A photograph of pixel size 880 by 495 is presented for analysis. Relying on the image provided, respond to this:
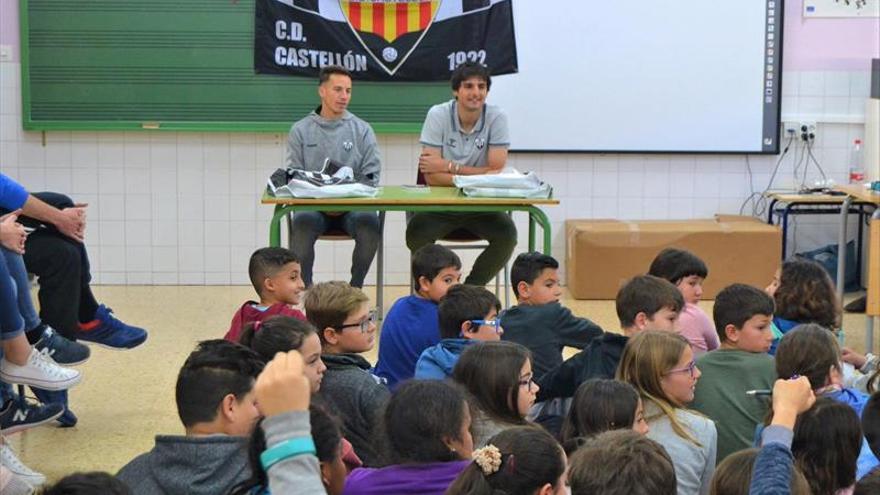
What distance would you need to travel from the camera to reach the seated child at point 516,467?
234 centimetres

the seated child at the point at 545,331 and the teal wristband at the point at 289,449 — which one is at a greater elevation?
the teal wristband at the point at 289,449

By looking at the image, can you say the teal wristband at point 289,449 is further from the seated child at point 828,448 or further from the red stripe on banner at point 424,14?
the red stripe on banner at point 424,14

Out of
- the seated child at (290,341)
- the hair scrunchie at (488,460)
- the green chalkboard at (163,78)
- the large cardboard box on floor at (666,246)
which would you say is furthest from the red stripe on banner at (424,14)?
the hair scrunchie at (488,460)

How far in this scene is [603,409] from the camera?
3055 millimetres

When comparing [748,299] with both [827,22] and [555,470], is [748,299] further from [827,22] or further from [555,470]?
[827,22]

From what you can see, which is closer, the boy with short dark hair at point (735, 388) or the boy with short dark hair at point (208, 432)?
the boy with short dark hair at point (208, 432)

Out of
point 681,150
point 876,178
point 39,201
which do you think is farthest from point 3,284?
point 876,178

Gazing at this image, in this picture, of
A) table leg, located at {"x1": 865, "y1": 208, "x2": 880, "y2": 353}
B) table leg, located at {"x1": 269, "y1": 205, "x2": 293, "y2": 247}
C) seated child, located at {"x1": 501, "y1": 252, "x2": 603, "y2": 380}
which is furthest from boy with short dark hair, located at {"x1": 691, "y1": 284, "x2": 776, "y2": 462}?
table leg, located at {"x1": 269, "y1": 205, "x2": 293, "y2": 247}

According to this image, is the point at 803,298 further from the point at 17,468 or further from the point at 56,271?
the point at 56,271

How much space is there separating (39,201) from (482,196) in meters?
2.21

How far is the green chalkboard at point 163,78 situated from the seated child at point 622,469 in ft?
20.0

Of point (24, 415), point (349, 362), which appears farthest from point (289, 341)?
point (24, 415)

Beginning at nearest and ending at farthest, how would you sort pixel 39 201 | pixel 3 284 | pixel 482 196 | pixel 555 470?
pixel 555 470 < pixel 3 284 < pixel 39 201 < pixel 482 196

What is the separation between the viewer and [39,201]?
5066 mm
